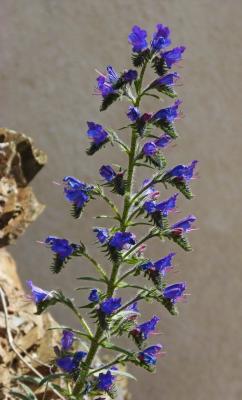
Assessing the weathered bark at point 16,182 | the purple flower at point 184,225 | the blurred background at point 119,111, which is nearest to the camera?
the purple flower at point 184,225

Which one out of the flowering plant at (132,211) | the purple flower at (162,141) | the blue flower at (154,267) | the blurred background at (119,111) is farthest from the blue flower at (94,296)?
the blurred background at (119,111)

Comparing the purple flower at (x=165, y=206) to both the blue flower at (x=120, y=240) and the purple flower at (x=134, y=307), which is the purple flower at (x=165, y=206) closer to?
the blue flower at (x=120, y=240)

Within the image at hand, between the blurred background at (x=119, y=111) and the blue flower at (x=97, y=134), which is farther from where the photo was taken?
the blurred background at (x=119, y=111)

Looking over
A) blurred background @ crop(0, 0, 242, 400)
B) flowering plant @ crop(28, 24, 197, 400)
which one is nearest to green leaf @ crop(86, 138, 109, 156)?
flowering plant @ crop(28, 24, 197, 400)

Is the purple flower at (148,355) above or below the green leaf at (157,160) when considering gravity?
below

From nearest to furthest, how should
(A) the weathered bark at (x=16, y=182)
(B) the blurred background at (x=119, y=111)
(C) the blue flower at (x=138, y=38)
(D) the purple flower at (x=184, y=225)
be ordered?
(C) the blue flower at (x=138, y=38), (D) the purple flower at (x=184, y=225), (A) the weathered bark at (x=16, y=182), (B) the blurred background at (x=119, y=111)

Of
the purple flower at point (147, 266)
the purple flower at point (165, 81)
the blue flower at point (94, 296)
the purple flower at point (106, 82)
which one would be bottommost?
the blue flower at point (94, 296)

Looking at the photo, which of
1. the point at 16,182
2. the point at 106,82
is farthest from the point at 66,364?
the point at 16,182
